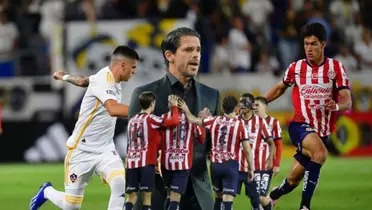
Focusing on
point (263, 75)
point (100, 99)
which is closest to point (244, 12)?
point (263, 75)

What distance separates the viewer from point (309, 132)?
10.8m

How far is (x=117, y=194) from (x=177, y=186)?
8.22 ft

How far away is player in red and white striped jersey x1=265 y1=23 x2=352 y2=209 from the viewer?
416 inches

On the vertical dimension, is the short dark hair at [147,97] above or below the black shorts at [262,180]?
above

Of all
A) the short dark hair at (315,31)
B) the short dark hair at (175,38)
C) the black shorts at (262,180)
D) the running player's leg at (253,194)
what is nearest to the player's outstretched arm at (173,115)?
the short dark hair at (175,38)

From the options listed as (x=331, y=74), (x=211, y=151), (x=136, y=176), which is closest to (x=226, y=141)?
(x=136, y=176)

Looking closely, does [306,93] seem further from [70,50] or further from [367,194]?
[70,50]

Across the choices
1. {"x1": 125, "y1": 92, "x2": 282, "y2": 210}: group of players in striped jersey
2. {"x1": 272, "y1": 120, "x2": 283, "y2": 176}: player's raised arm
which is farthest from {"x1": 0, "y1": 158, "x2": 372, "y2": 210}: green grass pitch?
{"x1": 125, "y1": 92, "x2": 282, "y2": 210}: group of players in striped jersey

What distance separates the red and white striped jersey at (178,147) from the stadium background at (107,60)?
1424cm

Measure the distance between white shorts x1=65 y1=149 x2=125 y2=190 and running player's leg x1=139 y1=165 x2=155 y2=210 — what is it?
3.15 feet

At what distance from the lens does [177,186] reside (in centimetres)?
680

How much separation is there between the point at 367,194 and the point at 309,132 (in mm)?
3558

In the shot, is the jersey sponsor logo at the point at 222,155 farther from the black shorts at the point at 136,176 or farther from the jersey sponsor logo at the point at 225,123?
the black shorts at the point at 136,176

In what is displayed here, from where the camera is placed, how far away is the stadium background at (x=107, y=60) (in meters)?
22.1
